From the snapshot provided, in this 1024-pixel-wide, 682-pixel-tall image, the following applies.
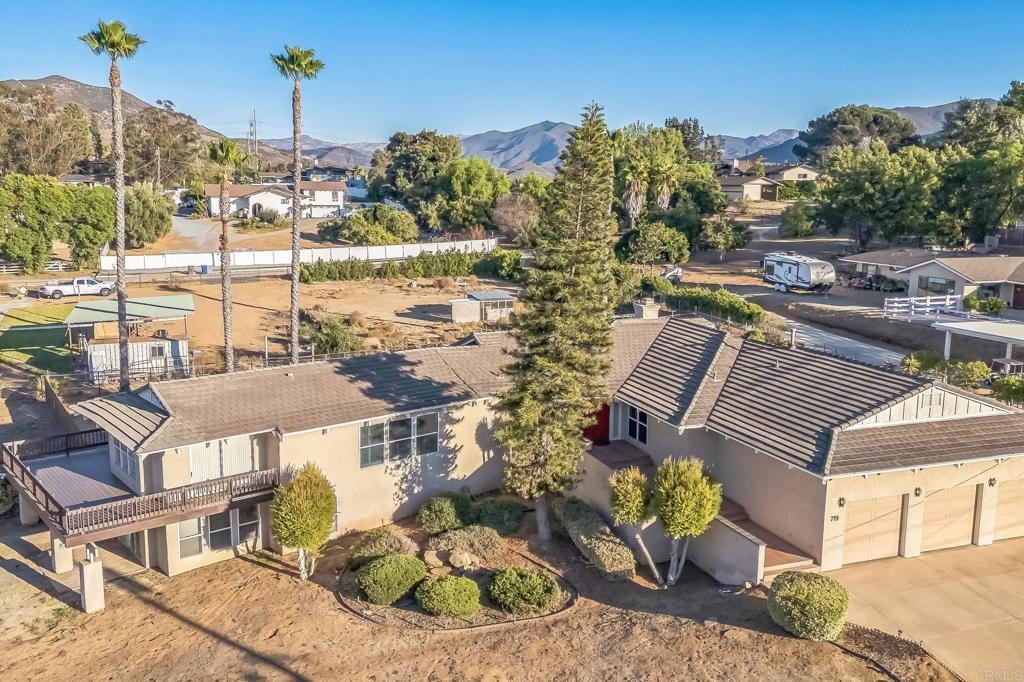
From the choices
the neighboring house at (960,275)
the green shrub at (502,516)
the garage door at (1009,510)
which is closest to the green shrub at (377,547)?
the green shrub at (502,516)

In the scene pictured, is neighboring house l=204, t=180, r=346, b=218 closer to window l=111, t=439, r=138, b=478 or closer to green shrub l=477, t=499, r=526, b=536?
window l=111, t=439, r=138, b=478

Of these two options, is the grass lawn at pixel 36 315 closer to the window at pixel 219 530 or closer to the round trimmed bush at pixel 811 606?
the window at pixel 219 530

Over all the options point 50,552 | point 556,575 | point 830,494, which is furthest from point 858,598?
point 50,552

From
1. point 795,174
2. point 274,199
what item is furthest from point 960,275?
point 274,199

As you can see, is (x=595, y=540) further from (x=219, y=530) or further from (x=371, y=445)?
(x=219, y=530)

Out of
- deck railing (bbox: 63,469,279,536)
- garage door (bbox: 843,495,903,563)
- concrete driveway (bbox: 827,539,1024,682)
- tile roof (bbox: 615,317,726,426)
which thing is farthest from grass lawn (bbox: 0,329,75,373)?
concrete driveway (bbox: 827,539,1024,682)

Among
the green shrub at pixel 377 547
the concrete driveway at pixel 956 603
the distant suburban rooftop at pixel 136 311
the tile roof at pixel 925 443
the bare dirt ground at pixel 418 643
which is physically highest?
the distant suburban rooftop at pixel 136 311
